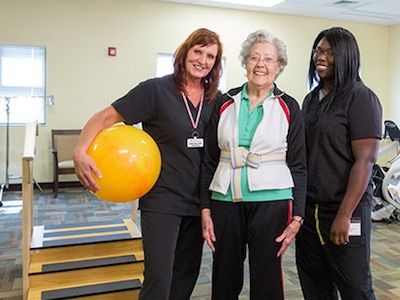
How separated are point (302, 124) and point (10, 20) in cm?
556

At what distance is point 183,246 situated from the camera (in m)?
1.85

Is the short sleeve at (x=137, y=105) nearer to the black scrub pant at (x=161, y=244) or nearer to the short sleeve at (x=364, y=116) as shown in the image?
the black scrub pant at (x=161, y=244)

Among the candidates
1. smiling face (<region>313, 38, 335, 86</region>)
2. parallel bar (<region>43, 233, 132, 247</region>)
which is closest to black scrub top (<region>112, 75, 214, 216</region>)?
smiling face (<region>313, 38, 335, 86</region>)

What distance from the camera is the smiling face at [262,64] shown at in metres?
1.57

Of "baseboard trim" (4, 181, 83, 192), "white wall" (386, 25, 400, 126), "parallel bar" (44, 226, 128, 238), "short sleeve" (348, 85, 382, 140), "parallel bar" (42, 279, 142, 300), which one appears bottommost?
"parallel bar" (42, 279, 142, 300)

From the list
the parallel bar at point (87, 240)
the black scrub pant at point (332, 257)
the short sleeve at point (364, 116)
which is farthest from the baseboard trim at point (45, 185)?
the short sleeve at point (364, 116)

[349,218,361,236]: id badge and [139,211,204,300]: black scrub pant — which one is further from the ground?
[349,218,361,236]: id badge

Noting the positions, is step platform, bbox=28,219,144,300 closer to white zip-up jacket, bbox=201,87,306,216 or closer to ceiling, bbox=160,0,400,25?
white zip-up jacket, bbox=201,87,306,216

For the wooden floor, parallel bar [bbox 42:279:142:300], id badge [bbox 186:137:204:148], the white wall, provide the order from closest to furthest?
1. id badge [bbox 186:137:204:148]
2. parallel bar [bbox 42:279:142:300]
3. the wooden floor
4. the white wall

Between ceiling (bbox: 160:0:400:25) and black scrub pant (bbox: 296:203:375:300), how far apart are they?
5.35m

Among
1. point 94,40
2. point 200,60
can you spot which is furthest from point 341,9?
point 200,60

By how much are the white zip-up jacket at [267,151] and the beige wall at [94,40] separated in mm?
4662

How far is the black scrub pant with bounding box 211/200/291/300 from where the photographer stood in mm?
1532

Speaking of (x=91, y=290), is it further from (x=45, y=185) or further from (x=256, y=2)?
(x=256, y=2)
